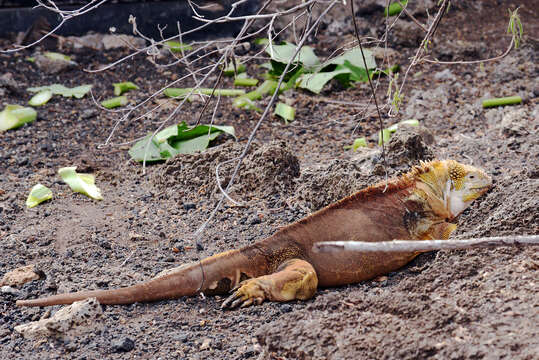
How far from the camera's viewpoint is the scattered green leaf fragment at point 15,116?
6699mm

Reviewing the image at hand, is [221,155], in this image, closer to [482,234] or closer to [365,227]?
[365,227]

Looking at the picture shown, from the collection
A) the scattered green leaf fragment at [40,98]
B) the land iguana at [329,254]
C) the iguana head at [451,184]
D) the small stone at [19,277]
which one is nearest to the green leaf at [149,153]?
the scattered green leaf fragment at [40,98]

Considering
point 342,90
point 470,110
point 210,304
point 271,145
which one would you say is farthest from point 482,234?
point 342,90

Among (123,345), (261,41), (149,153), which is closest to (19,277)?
(123,345)

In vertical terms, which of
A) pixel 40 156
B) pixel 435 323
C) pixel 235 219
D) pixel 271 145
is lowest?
pixel 40 156

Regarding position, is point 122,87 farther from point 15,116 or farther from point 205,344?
point 205,344

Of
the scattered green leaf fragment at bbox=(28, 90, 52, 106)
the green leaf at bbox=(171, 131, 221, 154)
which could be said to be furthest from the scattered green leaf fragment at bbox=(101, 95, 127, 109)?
the green leaf at bbox=(171, 131, 221, 154)

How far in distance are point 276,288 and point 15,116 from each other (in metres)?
4.41

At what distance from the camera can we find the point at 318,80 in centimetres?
720

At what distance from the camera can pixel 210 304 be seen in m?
3.59

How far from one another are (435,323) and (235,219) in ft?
6.89

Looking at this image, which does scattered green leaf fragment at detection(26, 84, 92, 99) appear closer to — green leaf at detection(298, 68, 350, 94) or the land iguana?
green leaf at detection(298, 68, 350, 94)

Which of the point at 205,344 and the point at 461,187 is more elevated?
the point at 461,187

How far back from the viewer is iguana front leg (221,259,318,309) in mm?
3514
